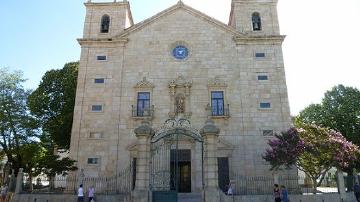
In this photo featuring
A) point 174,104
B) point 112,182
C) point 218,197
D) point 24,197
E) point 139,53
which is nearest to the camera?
point 218,197

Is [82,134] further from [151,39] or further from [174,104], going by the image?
[151,39]

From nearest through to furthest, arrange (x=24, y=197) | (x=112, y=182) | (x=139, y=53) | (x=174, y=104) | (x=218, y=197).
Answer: (x=218, y=197) < (x=24, y=197) < (x=112, y=182) < (x=174, y=104) < (x=139, y=53)

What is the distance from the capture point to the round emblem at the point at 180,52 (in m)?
25.5

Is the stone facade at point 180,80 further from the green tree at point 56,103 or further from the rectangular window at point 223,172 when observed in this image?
the green tree at point 56,103

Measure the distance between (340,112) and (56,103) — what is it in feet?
84.0

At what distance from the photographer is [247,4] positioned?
2692 cm

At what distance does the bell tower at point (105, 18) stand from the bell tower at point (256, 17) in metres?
8.79

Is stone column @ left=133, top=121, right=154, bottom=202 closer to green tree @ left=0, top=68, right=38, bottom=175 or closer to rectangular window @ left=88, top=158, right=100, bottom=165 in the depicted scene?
rectangular window @ left=88, top=158, right=100, bottom=165

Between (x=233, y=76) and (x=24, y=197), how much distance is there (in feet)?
51.1

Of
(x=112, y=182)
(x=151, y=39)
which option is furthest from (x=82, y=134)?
(x=151, y=39)

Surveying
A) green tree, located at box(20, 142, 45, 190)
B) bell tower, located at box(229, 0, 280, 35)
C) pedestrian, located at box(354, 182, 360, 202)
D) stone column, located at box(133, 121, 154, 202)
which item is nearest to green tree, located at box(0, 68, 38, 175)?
green tree, located at box(20, 142, 45, 190)

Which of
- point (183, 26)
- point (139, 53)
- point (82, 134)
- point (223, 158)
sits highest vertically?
point (183, 26)

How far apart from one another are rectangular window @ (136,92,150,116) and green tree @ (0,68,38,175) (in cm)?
914

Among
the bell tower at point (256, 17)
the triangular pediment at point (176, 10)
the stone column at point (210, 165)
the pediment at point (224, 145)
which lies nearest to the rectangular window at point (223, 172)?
the pediment at point (224, 145)
